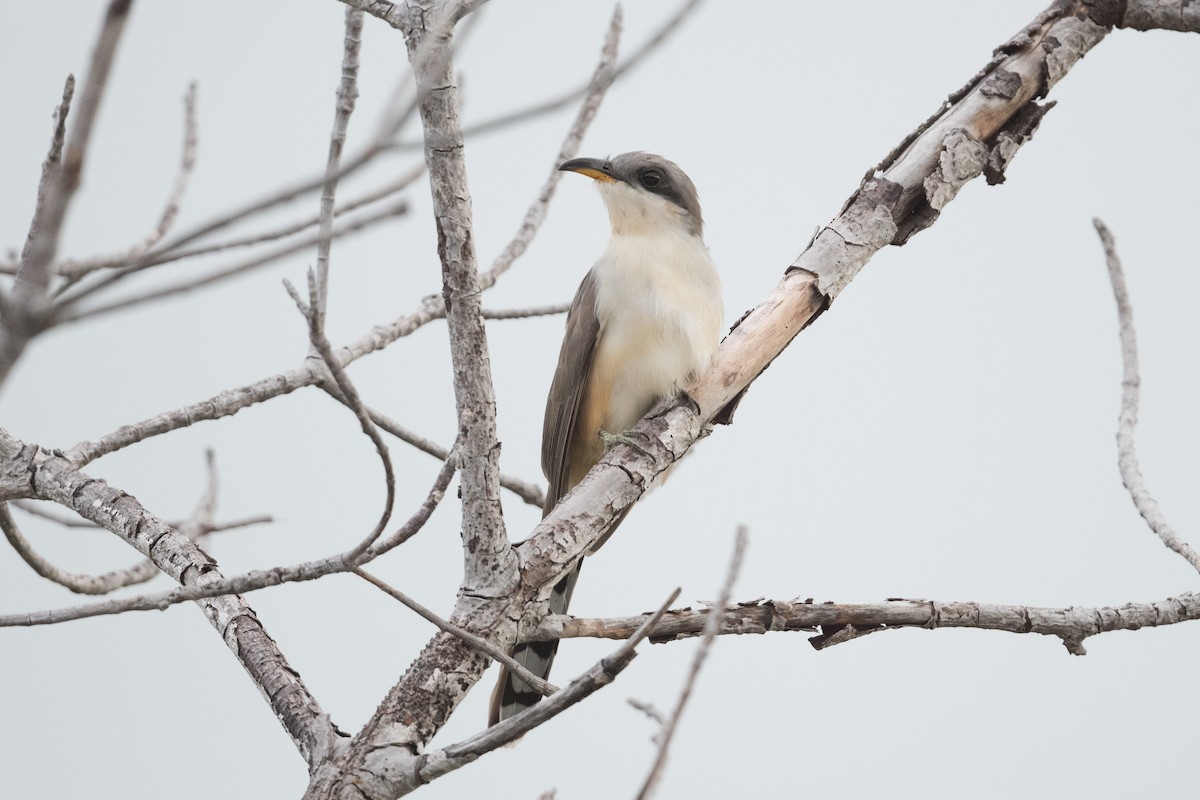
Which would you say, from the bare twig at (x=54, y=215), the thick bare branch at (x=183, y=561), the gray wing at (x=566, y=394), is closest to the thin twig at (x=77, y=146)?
the bare twig at (x=54, y=215)

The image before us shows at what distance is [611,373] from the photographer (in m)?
5.01

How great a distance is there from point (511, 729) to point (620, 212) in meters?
3.67

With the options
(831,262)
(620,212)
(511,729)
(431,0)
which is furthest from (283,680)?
(620,212)

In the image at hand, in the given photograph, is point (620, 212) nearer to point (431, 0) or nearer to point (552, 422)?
point (552, 422)

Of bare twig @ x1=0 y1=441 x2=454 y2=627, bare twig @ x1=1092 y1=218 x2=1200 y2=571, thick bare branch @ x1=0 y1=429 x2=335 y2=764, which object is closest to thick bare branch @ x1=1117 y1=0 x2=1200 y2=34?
bare twig @ x1=1092 y1=218 x2=1200 y2=571

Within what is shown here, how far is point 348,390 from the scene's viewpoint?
2254 mm

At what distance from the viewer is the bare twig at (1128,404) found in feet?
12.4

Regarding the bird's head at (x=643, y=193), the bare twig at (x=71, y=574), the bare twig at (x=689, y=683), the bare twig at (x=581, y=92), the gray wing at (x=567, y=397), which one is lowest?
the bare twig at (x=689, y=683)

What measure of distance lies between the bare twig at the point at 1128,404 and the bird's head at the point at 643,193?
2065 mm

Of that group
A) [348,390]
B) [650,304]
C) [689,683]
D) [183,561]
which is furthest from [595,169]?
[689,683]

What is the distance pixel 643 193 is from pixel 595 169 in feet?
0.87

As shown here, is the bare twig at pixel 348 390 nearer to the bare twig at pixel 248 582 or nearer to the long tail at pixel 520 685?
the bare twig at pixel 248 582

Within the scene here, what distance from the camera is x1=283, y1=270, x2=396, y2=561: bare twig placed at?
2068mm

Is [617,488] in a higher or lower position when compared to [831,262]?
lower
